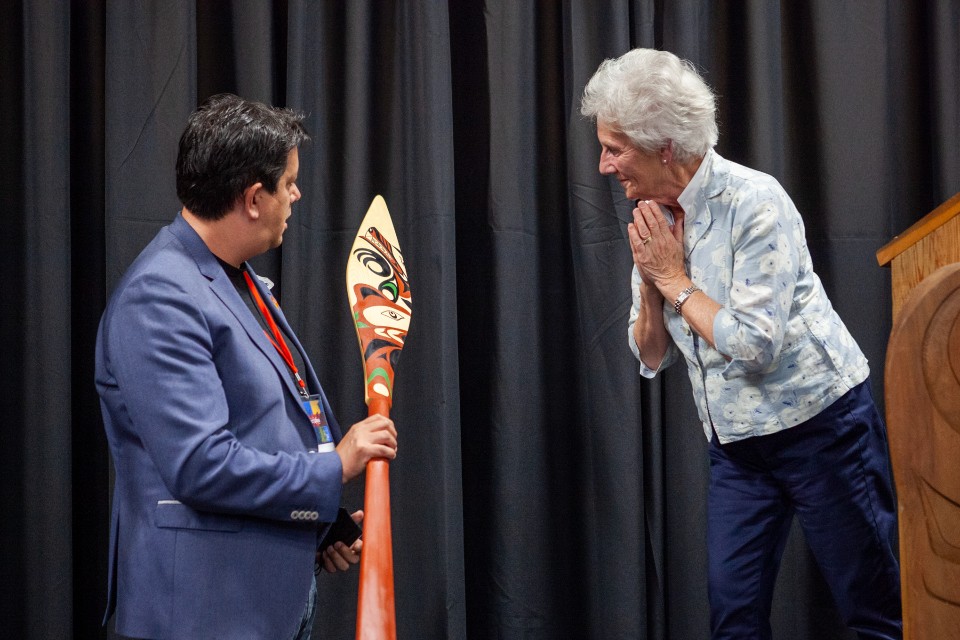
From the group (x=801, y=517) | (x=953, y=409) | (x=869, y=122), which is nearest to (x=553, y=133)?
(x=869, y=122)

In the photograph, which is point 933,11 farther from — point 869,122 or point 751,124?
point 751,124

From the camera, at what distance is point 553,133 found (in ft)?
8.88

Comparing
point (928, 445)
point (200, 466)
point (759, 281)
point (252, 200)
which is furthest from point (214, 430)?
point (759, 281)

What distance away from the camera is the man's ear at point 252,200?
1395mm

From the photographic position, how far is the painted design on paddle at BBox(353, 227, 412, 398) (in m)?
1.50

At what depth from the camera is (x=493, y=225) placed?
263cm

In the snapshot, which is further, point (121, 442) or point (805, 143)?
point (805, 143)

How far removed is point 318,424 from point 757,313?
2.53 ft

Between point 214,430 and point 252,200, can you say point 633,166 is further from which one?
point 214,430

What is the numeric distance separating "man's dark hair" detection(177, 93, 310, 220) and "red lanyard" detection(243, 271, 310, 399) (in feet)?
0.55

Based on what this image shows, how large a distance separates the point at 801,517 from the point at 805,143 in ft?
4.45

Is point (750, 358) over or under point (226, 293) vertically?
under

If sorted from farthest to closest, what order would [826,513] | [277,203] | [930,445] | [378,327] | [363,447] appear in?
[826,513], [378,327], [277,203], [363,447], [930,445]

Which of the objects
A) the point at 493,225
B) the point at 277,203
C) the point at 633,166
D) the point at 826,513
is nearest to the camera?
the point at 277,203
